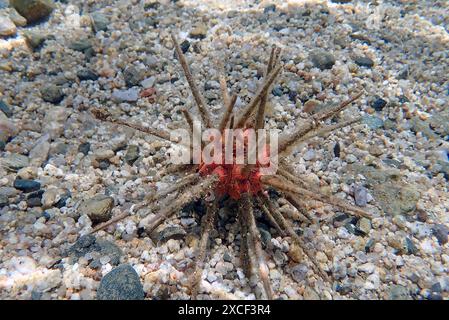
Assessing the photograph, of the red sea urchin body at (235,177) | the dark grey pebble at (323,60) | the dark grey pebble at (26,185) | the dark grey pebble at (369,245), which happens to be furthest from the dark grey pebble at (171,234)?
the dark grey pebble at (323,60)

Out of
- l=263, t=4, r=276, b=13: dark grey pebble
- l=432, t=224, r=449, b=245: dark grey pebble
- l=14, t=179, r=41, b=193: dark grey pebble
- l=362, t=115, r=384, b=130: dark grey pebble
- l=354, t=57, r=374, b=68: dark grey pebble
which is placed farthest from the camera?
l=263, t=4, r=276, b=13: dark grey pebble

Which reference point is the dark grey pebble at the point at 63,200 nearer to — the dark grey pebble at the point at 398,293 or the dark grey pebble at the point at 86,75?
the dark grey pebble at the point at 86,75

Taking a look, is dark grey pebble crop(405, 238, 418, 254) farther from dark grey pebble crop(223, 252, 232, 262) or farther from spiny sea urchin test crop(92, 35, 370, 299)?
dark grey pebble crop(223, 252, 232, 262)

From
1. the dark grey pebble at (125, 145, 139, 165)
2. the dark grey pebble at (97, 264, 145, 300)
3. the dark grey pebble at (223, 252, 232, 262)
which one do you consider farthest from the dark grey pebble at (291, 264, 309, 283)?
the dark grey pebble at (125, 145, 139, 165)

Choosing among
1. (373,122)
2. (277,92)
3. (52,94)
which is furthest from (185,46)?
(373,122)

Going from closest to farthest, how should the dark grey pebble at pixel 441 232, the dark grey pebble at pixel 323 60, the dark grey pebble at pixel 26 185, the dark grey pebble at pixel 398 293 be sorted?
1. the dark grey pebble at pixel 398 293
2. the dark grey pebble at pixel 441 232
3. the dark grey pebble at pixel 26 185
4. the dark grey pebble at pixel 323 60

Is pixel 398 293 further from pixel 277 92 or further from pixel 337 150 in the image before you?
pixel 277 92
